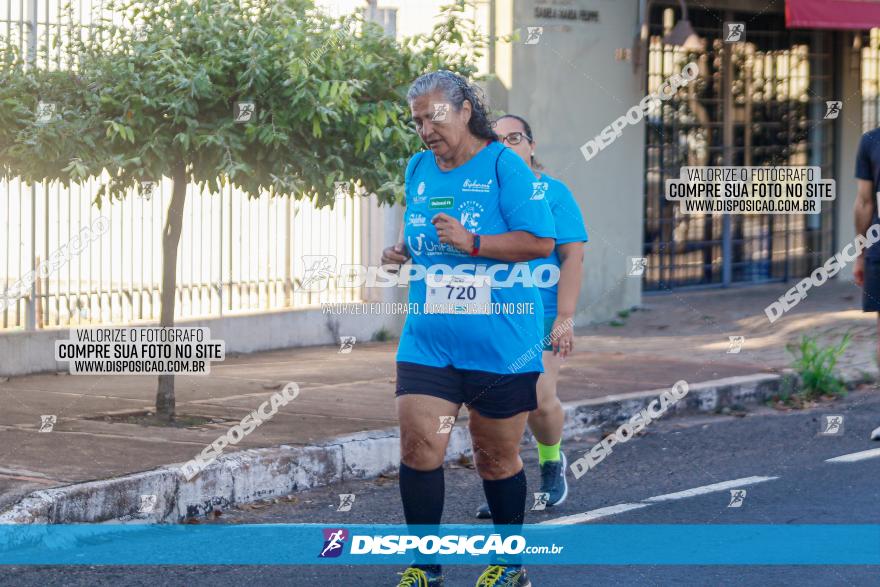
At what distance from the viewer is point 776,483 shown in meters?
7.25

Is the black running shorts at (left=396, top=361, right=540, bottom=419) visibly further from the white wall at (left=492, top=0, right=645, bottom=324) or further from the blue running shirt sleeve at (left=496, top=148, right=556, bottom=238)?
the white wall at (left=492, top=0, right=645, bottom=324)

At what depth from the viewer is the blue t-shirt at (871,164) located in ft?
26.2

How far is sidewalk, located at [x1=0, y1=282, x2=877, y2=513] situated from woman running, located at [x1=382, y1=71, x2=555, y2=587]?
2078mm

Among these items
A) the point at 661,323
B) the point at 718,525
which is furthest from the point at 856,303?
the point at 718,525

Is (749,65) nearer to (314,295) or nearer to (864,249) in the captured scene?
(314,295)

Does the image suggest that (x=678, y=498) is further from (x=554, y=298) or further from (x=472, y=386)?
(x=472, y=386)

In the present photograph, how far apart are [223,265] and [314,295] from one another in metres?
1.15

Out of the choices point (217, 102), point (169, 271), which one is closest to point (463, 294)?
point (217, 102)

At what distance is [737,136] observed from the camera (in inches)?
673

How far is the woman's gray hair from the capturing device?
4852mm

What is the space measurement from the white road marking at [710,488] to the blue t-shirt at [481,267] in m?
2.30

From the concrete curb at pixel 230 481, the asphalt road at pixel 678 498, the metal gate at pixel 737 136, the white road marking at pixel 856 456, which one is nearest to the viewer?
the asphalt road at pixel 678 498

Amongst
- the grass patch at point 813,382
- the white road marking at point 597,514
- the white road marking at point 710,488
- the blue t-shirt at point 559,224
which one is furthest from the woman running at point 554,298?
the grass patch at point 813,382

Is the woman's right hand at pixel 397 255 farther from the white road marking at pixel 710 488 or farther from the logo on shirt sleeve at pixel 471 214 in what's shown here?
the white road marking at pixel 710 488
